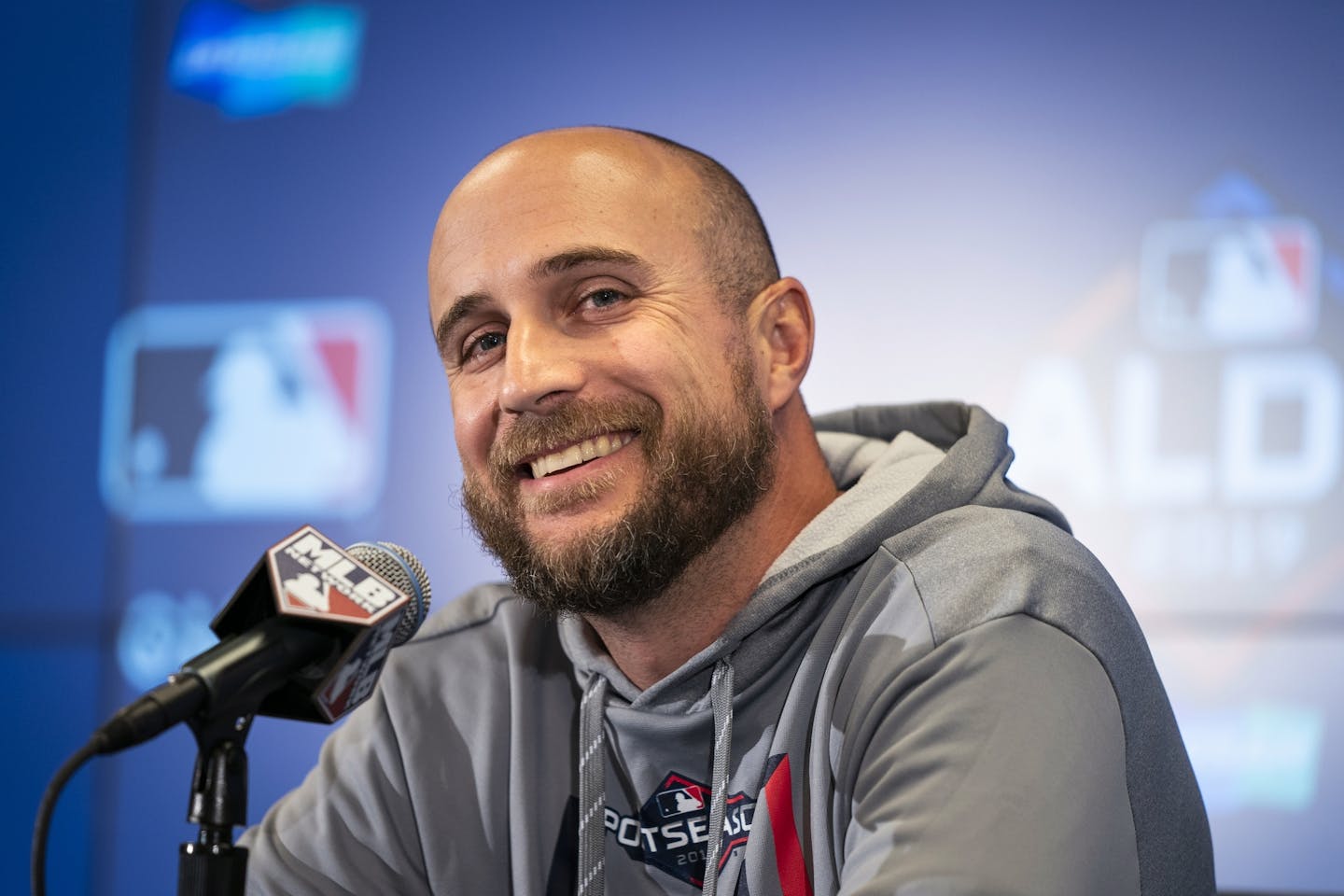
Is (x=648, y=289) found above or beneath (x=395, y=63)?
beneath

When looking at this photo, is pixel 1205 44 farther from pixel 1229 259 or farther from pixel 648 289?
pixel 648 289

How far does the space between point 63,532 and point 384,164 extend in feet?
3.58

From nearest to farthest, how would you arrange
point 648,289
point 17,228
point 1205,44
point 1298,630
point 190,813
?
point 190,813 < point 648,289 < point 1298,630 < point 1205,44 < point 17,228

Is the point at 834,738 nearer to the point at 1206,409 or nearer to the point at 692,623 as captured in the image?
the point at 692,623

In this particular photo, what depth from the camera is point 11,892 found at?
9.62ft

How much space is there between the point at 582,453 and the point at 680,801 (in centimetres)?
38

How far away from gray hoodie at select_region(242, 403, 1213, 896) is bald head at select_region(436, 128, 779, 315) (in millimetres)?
273

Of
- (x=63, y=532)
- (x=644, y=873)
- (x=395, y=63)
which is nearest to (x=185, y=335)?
(x=63, y=532)

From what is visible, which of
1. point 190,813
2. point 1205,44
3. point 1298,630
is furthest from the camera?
point 1205,44

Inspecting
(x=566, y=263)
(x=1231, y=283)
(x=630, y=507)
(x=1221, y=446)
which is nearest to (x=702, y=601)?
(x=630, y=507)

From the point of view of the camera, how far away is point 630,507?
52.5 inches

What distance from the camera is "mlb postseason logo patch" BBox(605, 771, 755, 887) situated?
1.33m

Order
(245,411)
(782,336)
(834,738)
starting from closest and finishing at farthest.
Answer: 1. (834,738)
2. (782,336)
3. (245,411)

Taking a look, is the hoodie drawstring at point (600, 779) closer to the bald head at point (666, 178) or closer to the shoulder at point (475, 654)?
the shoulder at point (475, 654)
